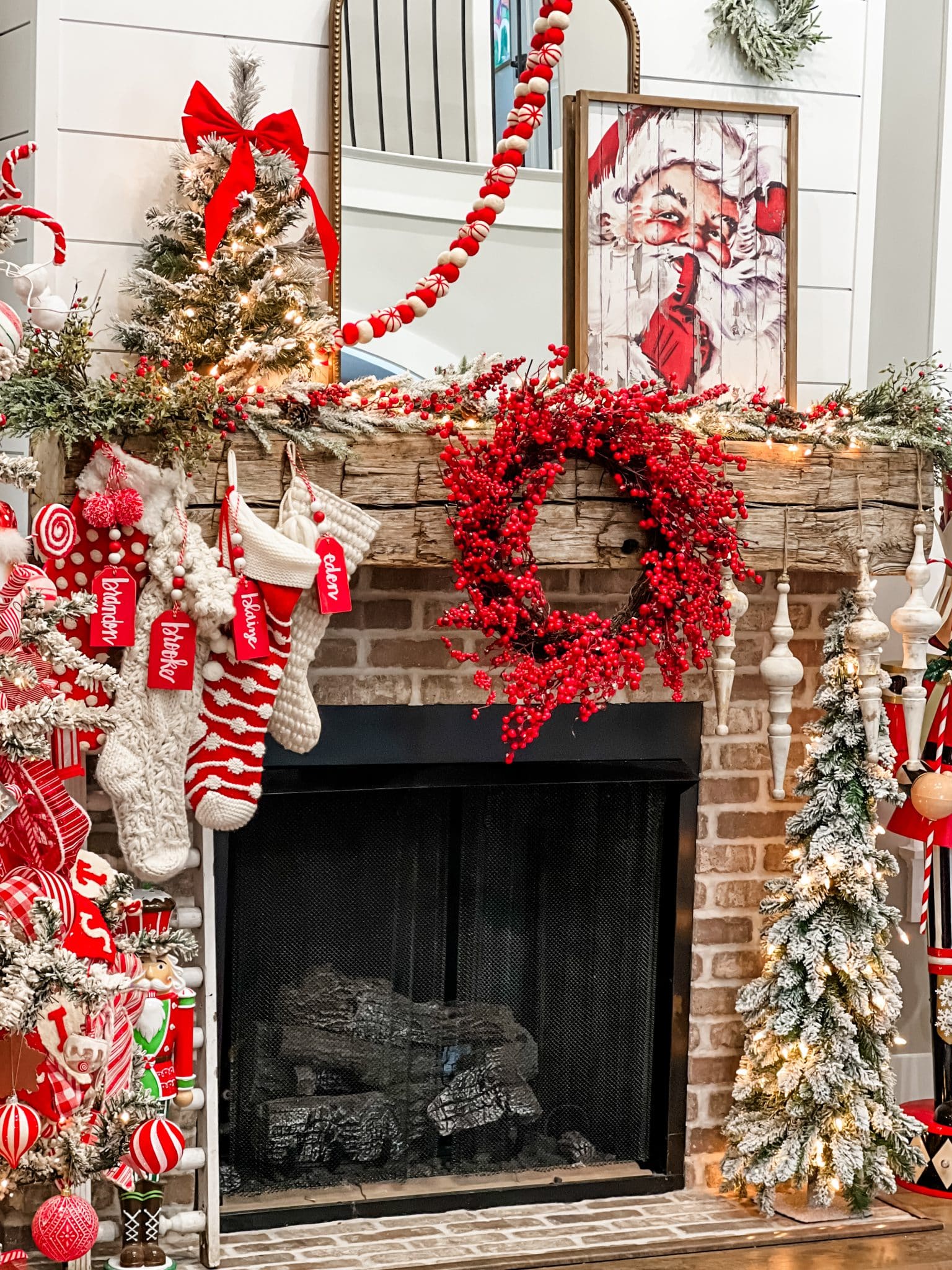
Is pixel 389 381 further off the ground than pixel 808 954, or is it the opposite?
pixel 389 381

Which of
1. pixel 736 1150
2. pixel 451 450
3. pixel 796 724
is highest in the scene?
pixel 451 450

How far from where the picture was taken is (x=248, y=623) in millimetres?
2557

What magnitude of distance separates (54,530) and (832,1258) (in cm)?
194

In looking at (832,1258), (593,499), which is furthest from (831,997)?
(593,499)

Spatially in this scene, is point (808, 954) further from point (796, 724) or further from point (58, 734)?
point (58, 734)

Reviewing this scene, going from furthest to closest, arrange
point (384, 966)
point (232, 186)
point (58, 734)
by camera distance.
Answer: point (384, 966)
point (232, 186)
point (58, 734)

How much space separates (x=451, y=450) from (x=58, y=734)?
2.68 ft

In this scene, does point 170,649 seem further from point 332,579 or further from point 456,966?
point 456,966

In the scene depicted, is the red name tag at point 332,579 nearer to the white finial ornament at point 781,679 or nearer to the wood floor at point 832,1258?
the white finial ornament at point 781,679

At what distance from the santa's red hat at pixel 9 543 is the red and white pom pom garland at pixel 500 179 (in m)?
0.77

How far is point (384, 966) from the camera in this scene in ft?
9.98

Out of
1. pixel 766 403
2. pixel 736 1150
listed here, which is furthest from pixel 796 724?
pixel 736 1150

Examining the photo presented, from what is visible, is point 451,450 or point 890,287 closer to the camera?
point 451,450

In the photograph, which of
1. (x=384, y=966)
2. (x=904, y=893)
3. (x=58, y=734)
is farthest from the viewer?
(x=904, y=893)
